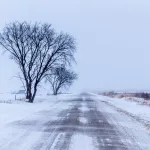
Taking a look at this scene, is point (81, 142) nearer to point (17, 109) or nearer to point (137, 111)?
point (17, 109)

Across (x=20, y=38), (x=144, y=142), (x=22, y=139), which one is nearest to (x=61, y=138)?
(x=22, y=139)

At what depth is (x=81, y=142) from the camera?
9445 millimetres

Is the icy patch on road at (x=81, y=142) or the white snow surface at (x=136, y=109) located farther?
the white snow surface at (x=136, y=109)

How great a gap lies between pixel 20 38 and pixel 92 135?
29951 millimetres

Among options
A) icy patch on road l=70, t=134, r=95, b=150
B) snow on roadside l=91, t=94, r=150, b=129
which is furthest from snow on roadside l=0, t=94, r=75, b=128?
snow on roadside l=91, t=94, r=150, b=129

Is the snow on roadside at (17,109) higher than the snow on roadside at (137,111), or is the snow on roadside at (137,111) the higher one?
the snow on roadside at (17,109)

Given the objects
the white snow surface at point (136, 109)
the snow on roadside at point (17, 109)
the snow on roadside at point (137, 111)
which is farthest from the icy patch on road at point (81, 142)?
the white snow surface at point (136, 109)

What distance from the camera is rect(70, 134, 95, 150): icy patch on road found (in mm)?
8625

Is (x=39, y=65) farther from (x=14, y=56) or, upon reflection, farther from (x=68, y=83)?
(x=68, y=83)

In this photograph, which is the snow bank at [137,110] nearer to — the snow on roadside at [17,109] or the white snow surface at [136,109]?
the white snow surface at [136,109]

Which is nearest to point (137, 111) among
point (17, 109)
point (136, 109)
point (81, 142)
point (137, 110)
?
point (137, 110)

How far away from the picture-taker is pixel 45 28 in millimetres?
40281

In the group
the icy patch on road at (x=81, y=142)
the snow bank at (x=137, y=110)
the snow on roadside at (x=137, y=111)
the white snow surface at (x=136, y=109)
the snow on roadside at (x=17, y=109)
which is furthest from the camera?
the white snow surface at (x=136, y=109)

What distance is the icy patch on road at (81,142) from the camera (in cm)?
862
